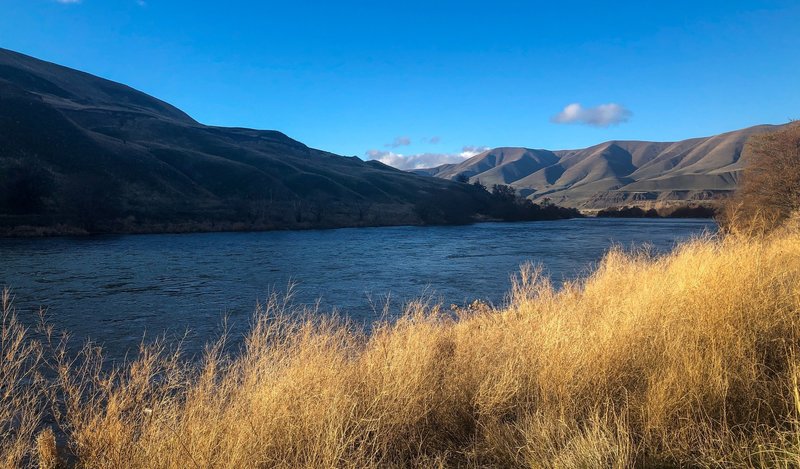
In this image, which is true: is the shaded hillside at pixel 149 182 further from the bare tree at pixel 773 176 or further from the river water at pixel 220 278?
the bare tree at pixel 773 176

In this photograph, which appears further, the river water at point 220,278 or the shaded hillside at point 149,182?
the shaded hillside at point 149,182

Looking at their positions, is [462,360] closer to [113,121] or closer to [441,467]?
[441,467]

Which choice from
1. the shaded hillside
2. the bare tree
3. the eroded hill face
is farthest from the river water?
the eroded hill face

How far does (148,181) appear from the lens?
244 ft

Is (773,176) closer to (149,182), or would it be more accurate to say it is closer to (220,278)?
(220,278)

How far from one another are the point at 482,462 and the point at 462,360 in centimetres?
178

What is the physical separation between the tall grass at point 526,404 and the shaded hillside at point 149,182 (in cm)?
5294

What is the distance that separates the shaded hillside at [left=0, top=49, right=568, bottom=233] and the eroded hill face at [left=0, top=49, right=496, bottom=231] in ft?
0.64

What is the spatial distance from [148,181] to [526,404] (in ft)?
270

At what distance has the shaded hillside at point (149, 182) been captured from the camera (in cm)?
5441

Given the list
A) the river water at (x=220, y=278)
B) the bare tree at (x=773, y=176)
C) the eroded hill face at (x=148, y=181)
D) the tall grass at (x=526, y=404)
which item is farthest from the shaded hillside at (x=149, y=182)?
the bare tree at (x=773, y=176)

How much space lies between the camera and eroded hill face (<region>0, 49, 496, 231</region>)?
5488cm

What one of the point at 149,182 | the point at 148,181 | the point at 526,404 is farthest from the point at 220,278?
the point at 148,181

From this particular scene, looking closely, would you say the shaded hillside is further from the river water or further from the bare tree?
the bare tree
